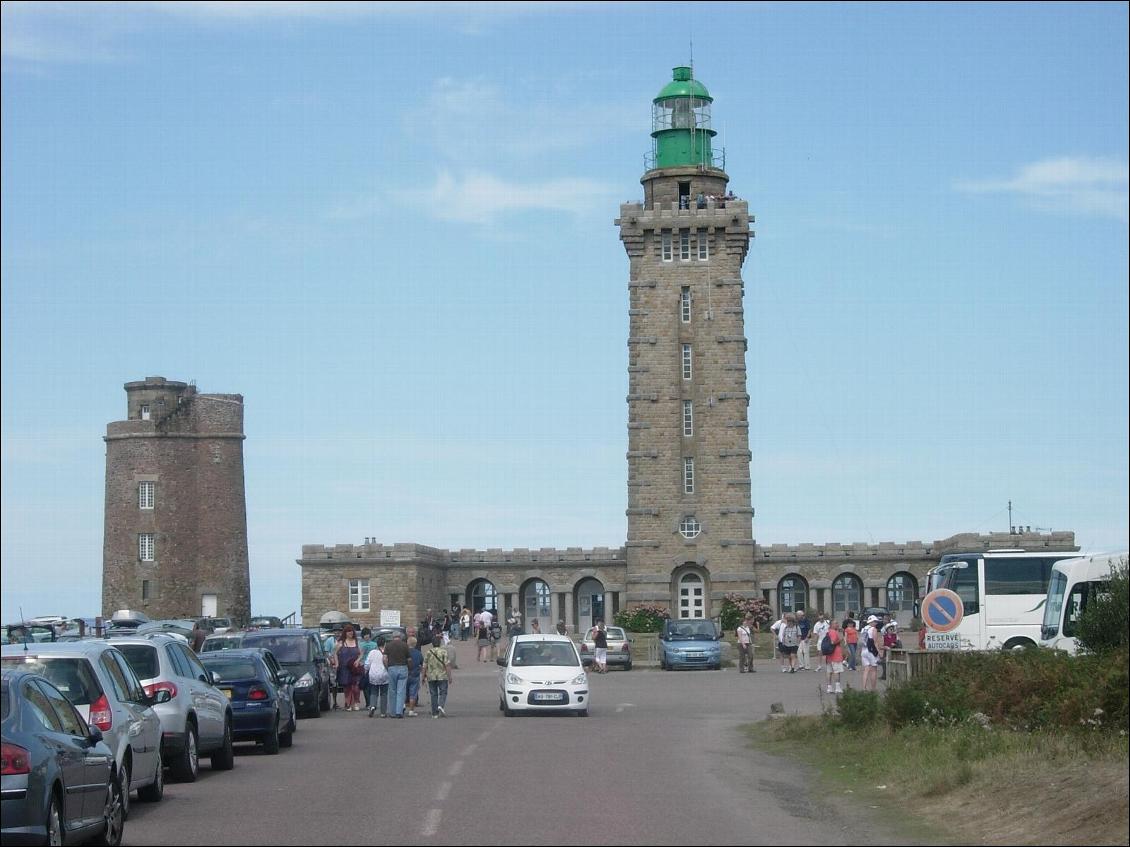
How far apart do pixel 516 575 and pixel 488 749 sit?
5556 cm

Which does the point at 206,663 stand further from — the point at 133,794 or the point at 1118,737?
the point at 1118,737

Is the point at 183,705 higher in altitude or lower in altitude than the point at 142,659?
lower

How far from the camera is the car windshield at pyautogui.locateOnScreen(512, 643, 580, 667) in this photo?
31062 millimetres

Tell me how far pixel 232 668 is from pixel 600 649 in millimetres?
25372

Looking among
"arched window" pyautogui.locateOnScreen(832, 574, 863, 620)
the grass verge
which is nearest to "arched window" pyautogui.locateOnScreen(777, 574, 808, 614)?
"arched window" pyautogui.locateOnScreen(832, 574, 863, 620)

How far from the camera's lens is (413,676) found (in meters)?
31.5

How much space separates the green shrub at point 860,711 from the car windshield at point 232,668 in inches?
308

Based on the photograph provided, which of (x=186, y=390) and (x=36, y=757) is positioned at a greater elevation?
(x=186, y=390)

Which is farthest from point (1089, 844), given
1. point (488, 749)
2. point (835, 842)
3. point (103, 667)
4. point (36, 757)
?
point (488, 749)

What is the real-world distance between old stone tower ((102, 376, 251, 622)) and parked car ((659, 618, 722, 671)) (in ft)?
118

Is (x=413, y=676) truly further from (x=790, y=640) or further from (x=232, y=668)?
(x=790, y=640)

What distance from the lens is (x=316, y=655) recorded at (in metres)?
32.0

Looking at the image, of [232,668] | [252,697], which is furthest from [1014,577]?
[252,697]

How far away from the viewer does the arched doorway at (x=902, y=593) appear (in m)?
76.2
